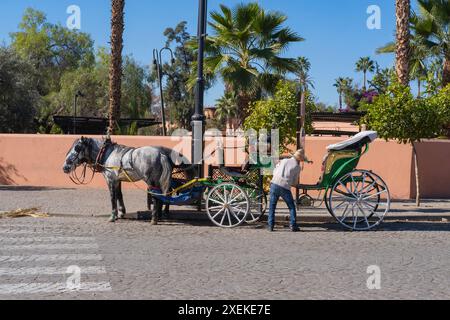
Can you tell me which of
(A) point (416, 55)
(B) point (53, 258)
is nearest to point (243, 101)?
(A) point (416, 55)

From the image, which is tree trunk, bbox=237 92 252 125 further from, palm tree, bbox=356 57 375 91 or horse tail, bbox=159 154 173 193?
palm tree, bbox=356 57 375 91

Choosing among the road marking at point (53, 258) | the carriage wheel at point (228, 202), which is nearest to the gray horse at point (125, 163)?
the carriage wheel at point (228, 202)

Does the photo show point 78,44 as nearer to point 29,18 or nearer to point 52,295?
point 29,18

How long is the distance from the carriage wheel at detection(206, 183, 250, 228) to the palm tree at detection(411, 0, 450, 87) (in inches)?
545

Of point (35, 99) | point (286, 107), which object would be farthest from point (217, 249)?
point (35, 99)

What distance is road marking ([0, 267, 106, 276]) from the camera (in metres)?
7.55

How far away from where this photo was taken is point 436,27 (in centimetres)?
2331

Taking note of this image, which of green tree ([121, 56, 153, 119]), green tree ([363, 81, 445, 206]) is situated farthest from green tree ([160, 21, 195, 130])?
green tree ([363, 81, 445, 206])

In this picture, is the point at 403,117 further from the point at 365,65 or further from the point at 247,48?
the point at 365,65

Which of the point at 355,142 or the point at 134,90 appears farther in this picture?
the point at 134,90

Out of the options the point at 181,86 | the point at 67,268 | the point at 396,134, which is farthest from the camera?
the point at 181,86

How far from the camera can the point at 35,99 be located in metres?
25.7

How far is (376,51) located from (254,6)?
288 inches

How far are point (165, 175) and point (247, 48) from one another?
1020 cm
